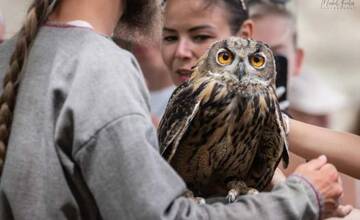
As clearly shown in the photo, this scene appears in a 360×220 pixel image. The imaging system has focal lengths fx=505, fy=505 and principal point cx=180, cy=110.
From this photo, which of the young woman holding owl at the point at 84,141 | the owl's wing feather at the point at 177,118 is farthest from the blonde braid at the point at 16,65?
the owl's wing feather at the point at 177,118

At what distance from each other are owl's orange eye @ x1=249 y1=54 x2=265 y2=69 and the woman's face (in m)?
0.27

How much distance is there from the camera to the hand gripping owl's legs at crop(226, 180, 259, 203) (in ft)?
2.14

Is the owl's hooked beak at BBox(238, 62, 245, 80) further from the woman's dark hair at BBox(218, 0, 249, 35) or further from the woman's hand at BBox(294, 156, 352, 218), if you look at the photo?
the woman's dark hair at BBox(218, 0, 249, 35)

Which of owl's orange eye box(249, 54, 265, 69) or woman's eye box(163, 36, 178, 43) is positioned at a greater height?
owl's orange eye box(249, 54, 265, 69)

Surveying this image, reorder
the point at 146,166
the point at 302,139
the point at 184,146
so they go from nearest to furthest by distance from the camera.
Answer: the point at 146,166, the point at 184,146, the point at 302,139

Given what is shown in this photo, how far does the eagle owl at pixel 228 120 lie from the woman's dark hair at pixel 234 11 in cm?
31

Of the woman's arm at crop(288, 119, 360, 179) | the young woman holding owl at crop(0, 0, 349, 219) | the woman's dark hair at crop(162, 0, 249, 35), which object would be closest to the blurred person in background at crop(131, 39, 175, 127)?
the woman's dark hair at crop(162, 0, 249, 35)

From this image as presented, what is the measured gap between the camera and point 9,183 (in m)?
0.54

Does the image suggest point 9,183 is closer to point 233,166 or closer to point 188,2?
point 233,166

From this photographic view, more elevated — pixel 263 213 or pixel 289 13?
pixel 289 13

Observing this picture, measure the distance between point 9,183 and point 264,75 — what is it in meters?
0.34

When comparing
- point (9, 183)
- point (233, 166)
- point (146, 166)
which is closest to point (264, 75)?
point (233, 166)

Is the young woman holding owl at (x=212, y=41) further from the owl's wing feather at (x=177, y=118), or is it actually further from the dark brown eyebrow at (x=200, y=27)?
the owl's wing feather at (x=177, y=118)

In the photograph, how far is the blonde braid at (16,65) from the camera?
0.56 meters
